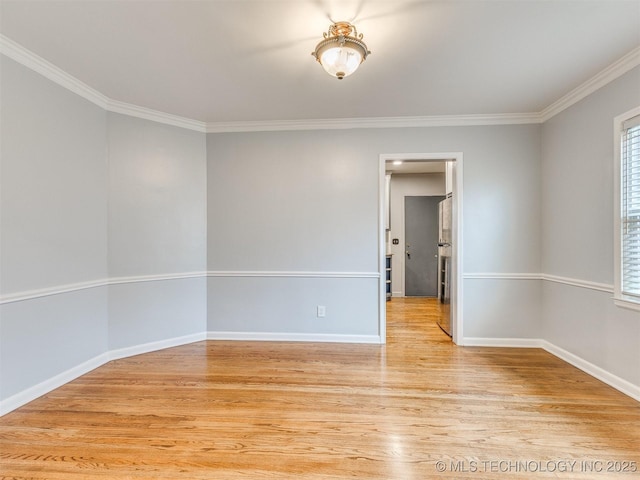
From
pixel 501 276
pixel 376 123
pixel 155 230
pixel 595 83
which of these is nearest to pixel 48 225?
pixel 155 230

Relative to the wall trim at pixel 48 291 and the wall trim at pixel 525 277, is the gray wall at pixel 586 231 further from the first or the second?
the wall trim at pixel 48 291

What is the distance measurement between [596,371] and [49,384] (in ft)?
14.2

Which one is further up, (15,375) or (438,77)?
(438,77)

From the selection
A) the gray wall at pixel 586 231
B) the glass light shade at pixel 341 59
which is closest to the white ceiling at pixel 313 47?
the glass light shade at pixel 341 59

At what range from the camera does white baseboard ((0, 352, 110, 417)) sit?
2105mm

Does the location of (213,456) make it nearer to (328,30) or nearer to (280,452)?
(280,452)

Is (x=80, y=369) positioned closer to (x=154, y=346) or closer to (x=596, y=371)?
(x=154, y=346)

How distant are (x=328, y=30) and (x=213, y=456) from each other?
2541 mm

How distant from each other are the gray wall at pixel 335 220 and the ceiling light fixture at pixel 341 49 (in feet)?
4.93

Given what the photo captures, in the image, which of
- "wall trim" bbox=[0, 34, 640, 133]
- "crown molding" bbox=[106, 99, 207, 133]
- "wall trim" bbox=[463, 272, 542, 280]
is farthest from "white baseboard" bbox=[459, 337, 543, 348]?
"crown molding" bbox=[106, 99, 207, 133]

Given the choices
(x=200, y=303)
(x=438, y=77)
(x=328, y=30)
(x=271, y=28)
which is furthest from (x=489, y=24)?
(x=200, y=303)

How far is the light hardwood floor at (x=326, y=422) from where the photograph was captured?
5.24 feet

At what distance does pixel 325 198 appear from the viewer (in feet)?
11.4

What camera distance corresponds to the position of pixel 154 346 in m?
3.23
